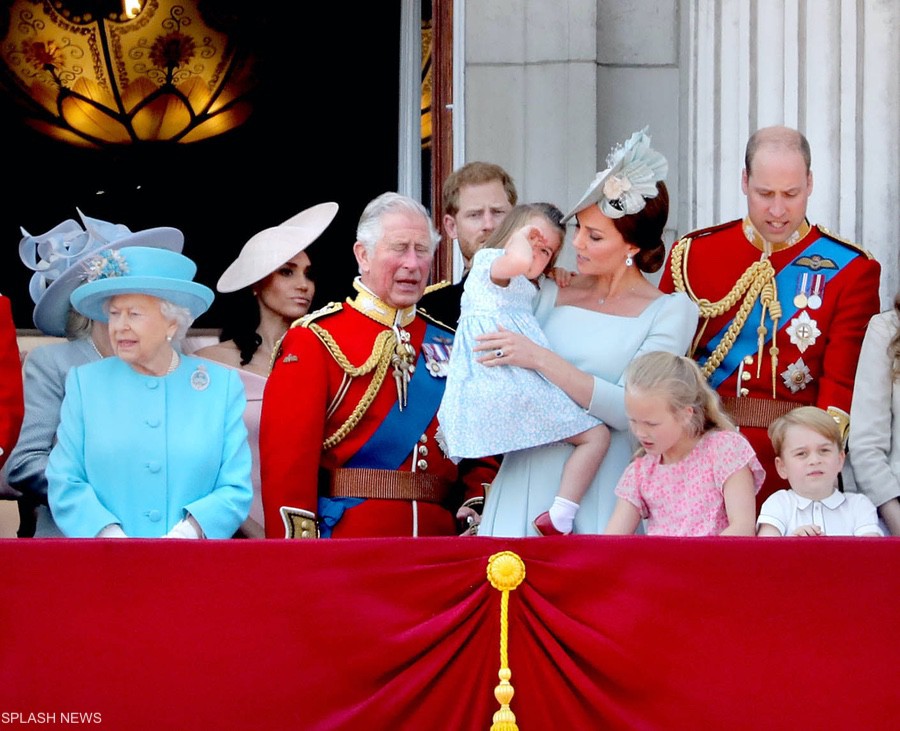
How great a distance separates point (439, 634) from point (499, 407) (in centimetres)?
65

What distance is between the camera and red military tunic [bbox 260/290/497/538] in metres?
4.23

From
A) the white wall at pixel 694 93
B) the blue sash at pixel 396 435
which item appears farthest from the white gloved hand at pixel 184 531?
the white wall at pixel 694 93

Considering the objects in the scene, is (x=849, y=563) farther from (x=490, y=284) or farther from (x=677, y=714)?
(x=490, y=284)

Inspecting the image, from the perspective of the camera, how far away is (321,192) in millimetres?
8336

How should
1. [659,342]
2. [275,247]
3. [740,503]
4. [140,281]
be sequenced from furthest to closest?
[275,247]
[140,281]
[659,342]
[740,503]

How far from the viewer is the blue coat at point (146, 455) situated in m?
4.00

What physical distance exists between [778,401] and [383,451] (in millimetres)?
957

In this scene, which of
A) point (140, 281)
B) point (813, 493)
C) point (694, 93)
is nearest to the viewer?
point (813, 493)

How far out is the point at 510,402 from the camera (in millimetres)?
3959

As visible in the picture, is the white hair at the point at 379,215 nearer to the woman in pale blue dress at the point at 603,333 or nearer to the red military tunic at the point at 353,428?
the red military tunic at the point at 353,428

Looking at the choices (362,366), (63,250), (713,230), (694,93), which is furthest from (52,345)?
(694,93)

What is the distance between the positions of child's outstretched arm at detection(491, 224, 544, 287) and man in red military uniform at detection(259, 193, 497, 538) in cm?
46

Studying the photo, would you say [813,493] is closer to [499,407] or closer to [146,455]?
[499,407]

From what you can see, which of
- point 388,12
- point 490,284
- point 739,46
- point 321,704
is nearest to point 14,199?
point 388,12
